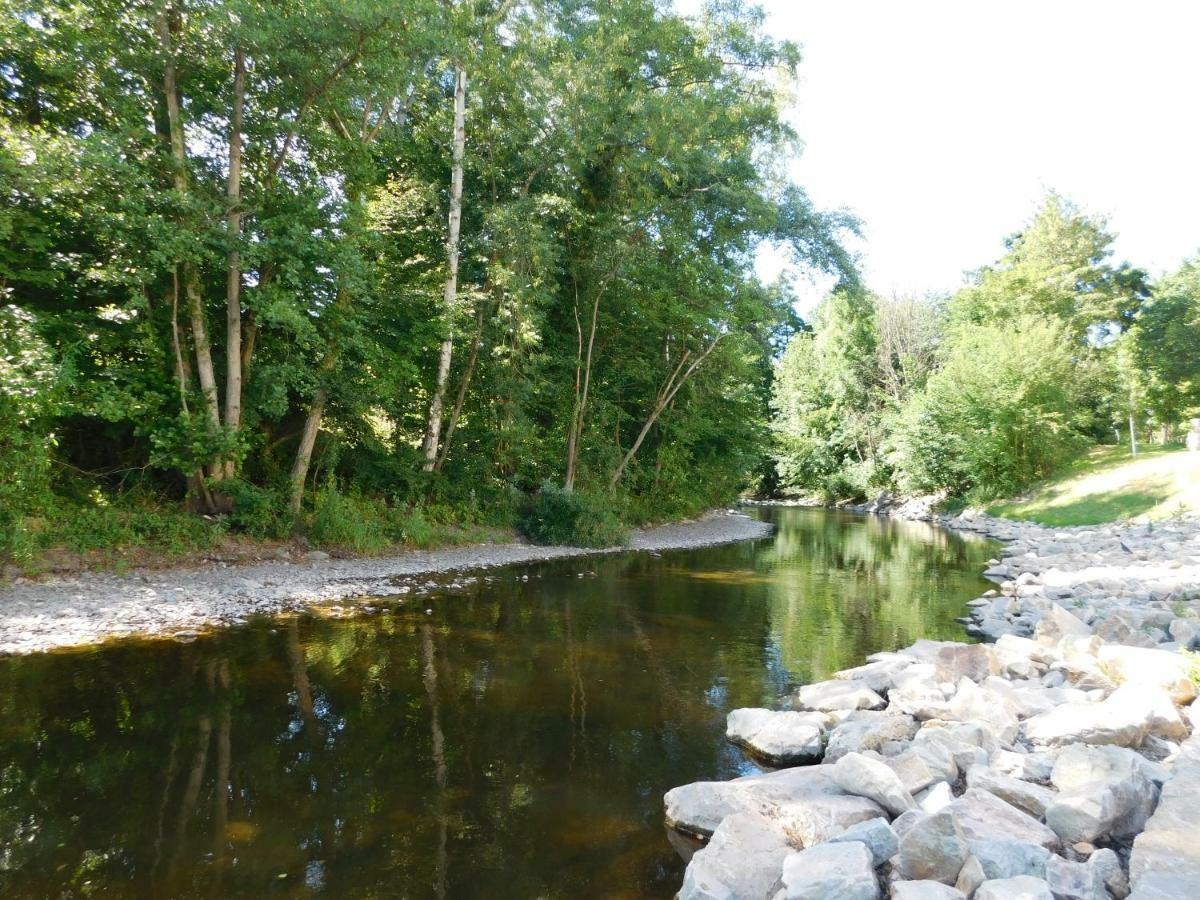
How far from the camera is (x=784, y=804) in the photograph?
406 cm

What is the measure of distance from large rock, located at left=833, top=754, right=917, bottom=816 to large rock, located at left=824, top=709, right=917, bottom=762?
79 centimetres

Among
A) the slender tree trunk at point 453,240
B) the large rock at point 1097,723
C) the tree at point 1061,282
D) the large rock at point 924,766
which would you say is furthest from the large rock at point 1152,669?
the tree at point 1061,282

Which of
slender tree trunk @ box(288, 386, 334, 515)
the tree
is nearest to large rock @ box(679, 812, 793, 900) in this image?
slender tree trunk @ box(288, 386, 334, 515)

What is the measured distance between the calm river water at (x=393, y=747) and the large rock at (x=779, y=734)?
0.19 metres

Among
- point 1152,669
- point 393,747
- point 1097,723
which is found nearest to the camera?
point 1097,723

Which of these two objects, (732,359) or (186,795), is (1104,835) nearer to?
(186,795)

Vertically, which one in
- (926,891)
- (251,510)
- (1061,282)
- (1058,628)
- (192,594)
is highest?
(1061,282)

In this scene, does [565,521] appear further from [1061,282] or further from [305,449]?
[1061,282]

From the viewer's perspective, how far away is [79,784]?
4500 millimetres

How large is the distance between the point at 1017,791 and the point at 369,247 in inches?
545

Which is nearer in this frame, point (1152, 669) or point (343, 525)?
point (1152, 669)

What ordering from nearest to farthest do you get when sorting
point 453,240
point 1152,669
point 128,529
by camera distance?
1. point 1152,669
2. point 128,529
3. point 453,240

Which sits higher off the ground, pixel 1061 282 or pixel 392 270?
pixel 1061 282

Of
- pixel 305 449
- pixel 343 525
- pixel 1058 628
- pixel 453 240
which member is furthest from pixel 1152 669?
pixel 453 240
